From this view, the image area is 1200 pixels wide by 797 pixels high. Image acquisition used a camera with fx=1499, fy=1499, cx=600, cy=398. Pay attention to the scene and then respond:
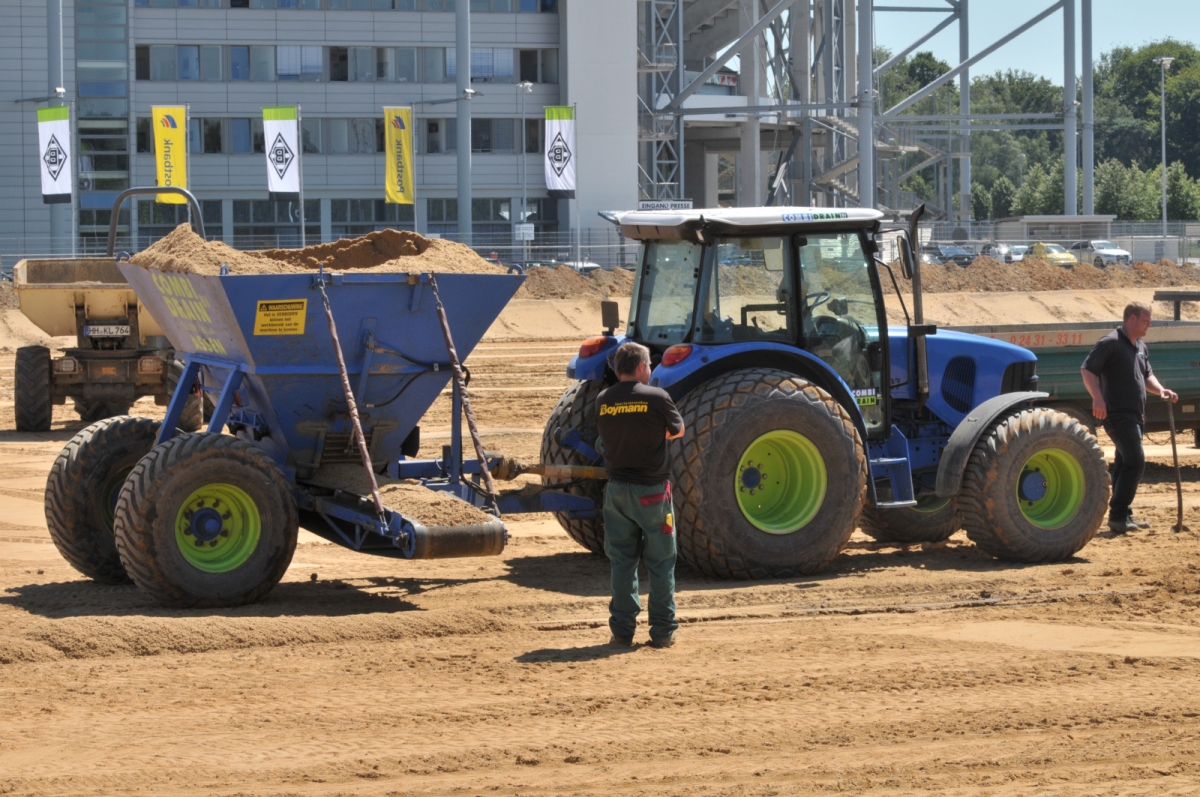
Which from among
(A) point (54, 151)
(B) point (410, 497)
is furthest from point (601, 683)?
(A) point (54, 151)

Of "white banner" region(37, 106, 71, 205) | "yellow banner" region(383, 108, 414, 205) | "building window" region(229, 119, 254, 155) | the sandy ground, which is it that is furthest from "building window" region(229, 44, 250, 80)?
the sandy ground

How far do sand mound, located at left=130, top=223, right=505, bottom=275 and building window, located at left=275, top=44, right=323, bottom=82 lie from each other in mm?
48254

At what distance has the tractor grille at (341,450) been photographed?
934 centimetres

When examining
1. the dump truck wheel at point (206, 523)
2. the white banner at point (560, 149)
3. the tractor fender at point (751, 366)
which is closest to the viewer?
the dump truck wheel at point (206, 523)

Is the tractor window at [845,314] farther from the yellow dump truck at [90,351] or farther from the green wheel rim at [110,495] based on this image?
the yellow dump truck at [90,351]

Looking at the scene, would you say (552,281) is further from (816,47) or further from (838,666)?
(838,666)

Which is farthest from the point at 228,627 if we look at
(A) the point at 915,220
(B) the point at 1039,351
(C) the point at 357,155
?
(C) the point at 357,155

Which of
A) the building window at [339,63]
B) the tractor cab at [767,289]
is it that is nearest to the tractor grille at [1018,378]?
the tractor cab at [767,289]

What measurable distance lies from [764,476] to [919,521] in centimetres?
220

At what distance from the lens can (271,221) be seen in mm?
56188

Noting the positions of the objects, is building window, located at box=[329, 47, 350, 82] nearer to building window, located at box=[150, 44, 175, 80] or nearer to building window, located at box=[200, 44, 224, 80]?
building window, located at box=[200, 44, 224, 80]

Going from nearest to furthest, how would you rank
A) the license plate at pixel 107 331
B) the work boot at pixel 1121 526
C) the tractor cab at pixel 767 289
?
the tractor cab at pixel 767 289
the work boot at pixel 1121 526
the license plate at pixel 107 331

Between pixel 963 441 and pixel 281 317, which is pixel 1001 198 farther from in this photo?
pixel 281 317

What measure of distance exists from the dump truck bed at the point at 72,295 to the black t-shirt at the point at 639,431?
426 inches
